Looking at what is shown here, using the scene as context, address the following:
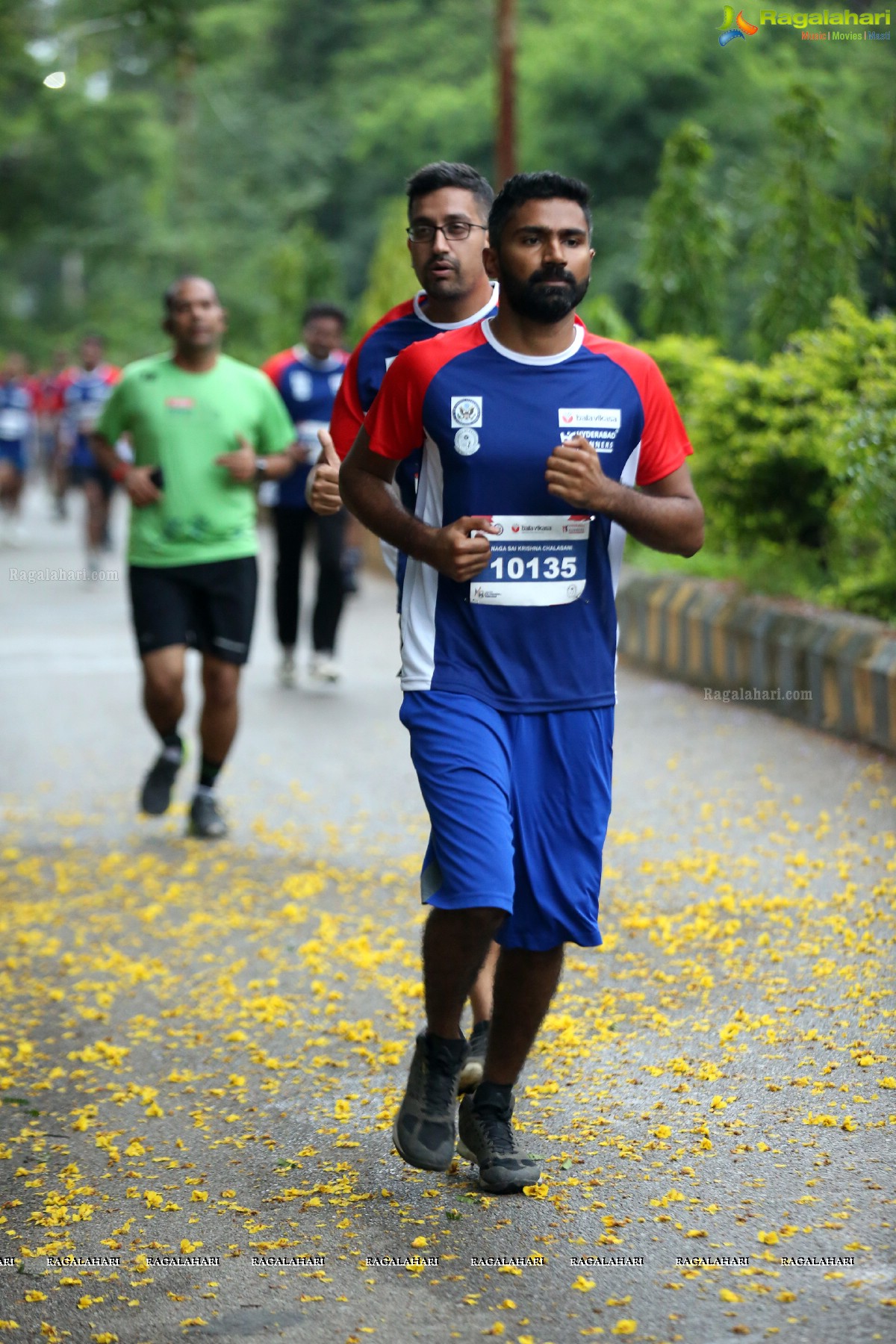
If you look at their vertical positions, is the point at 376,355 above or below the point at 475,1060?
above

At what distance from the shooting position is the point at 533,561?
12.6 ft

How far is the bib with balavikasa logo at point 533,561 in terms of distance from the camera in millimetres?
3834

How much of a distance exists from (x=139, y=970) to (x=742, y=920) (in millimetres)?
1979

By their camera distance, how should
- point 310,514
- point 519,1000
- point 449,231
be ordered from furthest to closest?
point 310,514, point 449,231, point 519,1000

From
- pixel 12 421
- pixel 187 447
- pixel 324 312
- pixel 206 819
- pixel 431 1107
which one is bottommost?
pixel 206 819

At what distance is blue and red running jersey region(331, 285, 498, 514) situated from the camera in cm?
467

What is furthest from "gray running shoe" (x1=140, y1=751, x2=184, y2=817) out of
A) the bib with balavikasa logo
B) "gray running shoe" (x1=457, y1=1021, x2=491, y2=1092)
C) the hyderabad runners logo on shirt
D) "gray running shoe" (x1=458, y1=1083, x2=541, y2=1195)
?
the hyderabad runners logo on shirt

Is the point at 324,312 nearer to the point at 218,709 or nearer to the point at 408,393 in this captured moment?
the point at 218,709

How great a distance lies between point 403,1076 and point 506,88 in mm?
15934

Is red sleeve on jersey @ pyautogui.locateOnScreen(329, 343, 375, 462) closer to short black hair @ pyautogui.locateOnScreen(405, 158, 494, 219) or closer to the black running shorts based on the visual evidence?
short black hair @ pyautogui.locateOnScreen(405, 158, 494, 219)

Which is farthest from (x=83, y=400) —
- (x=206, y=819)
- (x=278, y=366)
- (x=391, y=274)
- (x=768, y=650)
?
(x=206, y=819)

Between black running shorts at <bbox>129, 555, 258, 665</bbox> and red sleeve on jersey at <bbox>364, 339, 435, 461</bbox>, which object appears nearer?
red sleeve on jersey at <bbox>364, 339, 435, 461</bbox>

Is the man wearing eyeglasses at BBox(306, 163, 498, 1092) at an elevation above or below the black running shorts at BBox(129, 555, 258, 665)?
above

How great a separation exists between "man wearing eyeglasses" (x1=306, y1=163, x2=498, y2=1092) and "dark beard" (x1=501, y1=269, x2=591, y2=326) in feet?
2.60
